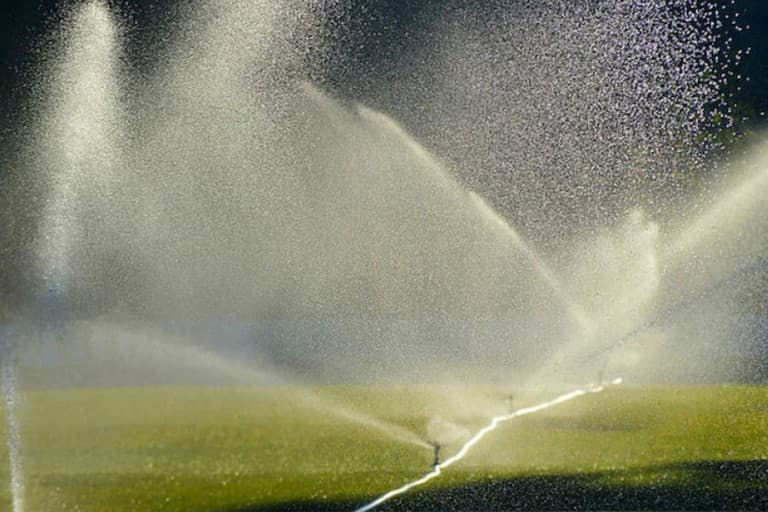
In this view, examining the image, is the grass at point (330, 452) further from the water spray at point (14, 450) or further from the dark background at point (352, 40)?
the dark background at point (352, 40)

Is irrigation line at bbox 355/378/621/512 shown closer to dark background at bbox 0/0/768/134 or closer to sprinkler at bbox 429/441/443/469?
sprinkler at bbox 429/441/443/469

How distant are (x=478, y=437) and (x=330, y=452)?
6.91 feet

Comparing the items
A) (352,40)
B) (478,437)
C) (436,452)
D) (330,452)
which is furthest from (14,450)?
(352,40)

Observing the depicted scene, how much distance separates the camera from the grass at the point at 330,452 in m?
13.6

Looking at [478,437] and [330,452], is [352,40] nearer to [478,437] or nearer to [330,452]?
[478,437]

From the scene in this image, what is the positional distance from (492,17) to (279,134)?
19.7 ft

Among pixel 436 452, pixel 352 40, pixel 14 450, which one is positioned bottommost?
pixel 436 452

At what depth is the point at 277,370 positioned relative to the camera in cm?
3456

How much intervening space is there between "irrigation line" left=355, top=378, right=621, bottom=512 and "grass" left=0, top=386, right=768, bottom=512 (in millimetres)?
160

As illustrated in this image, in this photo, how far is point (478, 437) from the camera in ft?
59.1

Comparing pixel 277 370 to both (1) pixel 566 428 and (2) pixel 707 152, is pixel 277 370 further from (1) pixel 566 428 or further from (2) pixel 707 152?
(1) pixel 566 428

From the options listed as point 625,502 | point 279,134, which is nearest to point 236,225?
point 279,134

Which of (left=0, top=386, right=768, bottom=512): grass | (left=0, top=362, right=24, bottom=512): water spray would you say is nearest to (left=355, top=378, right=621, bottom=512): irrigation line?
(left=0, top=386, right=768, bottom=512): grass

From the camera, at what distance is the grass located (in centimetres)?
1363
